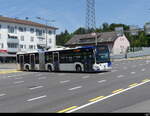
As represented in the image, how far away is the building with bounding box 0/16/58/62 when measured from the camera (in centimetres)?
7562

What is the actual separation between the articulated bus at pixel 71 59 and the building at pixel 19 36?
37.8 m

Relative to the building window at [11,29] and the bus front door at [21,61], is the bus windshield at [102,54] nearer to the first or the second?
the bus front door at [21,61]

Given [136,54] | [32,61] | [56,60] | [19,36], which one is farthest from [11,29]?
→ [56,60]

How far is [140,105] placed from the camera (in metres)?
9.64

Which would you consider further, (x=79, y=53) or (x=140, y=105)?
(x=79, y=53)

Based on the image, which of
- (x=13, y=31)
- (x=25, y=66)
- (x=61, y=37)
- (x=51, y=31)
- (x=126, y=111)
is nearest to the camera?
(x=126, y=111)

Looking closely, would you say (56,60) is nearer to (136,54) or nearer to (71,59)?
(71,59)

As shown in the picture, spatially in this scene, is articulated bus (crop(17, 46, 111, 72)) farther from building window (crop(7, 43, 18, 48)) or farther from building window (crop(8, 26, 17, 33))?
building window (crop(8, 26, 17, 33))

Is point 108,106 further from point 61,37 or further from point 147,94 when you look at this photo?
point 61,37

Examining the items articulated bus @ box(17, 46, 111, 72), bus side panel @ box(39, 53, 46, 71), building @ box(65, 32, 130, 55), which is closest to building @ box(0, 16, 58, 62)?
building @ box(65, 32, 130, 55)

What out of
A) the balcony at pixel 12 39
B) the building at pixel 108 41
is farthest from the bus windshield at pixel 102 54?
the building at pixel 108 41

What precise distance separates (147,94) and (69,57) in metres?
17.9

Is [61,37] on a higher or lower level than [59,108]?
higher

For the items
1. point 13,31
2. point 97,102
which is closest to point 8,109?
point 97,102
